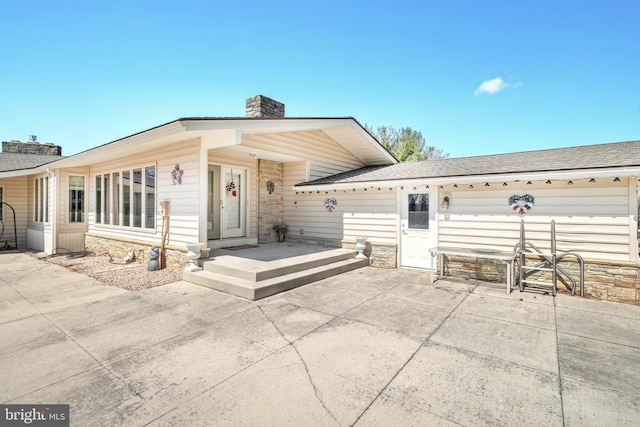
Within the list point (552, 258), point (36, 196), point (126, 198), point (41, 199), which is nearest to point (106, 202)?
point (126, 198)

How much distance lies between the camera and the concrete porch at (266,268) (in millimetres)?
5500

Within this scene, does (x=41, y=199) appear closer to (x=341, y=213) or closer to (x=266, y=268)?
(x=266, y=268)

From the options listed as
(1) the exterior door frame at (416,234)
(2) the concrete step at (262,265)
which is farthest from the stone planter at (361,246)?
(1) the exterior door frame at (416,234)

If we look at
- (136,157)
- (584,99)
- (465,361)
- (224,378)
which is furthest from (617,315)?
(584,99)

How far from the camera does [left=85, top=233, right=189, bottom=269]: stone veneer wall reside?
732cm

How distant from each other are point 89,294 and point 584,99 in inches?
816

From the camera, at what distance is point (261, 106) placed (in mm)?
9578

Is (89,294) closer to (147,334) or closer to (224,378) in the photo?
(147,334)

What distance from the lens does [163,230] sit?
7758mm

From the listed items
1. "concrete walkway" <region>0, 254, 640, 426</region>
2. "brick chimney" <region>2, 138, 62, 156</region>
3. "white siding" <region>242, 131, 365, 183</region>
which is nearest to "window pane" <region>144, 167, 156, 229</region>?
"white siding" <region>242, 131, 365, 183</region>

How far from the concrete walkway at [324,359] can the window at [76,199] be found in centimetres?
681

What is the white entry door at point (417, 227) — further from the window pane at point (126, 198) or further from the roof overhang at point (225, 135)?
the window pane at point (126, 198)

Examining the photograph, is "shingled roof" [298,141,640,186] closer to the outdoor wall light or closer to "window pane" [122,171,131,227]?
the outdoor wall light

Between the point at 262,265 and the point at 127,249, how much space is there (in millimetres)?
5756
